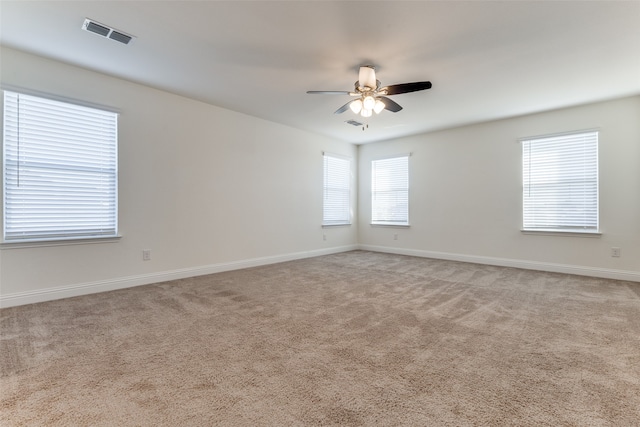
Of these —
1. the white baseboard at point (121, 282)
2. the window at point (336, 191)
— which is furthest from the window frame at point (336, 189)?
the white baseboard at point (121, 282)

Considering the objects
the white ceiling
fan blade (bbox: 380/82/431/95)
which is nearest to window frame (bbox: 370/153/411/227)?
the white ceiling

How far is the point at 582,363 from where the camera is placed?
6.33 ft

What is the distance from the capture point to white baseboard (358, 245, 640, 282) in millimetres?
4168

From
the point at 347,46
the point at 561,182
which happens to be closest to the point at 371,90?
the point at 347,46

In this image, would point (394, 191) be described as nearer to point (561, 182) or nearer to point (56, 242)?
point (561, 182)

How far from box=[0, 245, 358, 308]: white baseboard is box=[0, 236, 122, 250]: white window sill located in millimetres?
477

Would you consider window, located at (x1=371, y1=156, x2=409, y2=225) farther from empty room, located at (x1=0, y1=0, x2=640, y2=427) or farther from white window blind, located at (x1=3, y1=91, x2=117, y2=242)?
white window blind, located at (x1=3, y1=91, x2=117, y2=242)

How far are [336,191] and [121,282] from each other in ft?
14.4

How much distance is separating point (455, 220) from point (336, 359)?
456 centimetres

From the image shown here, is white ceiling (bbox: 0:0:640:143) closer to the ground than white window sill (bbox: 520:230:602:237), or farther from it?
farther from it

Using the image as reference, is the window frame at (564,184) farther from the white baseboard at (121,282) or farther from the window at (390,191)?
the white baseboard at (121,282)

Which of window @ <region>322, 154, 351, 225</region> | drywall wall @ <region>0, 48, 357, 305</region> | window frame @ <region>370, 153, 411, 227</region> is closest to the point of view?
drywall wall @ <region>0, 48, 357, 305</region>

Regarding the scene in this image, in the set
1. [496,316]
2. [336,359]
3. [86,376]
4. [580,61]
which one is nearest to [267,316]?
[336,359]

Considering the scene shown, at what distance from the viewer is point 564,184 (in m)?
4.59
